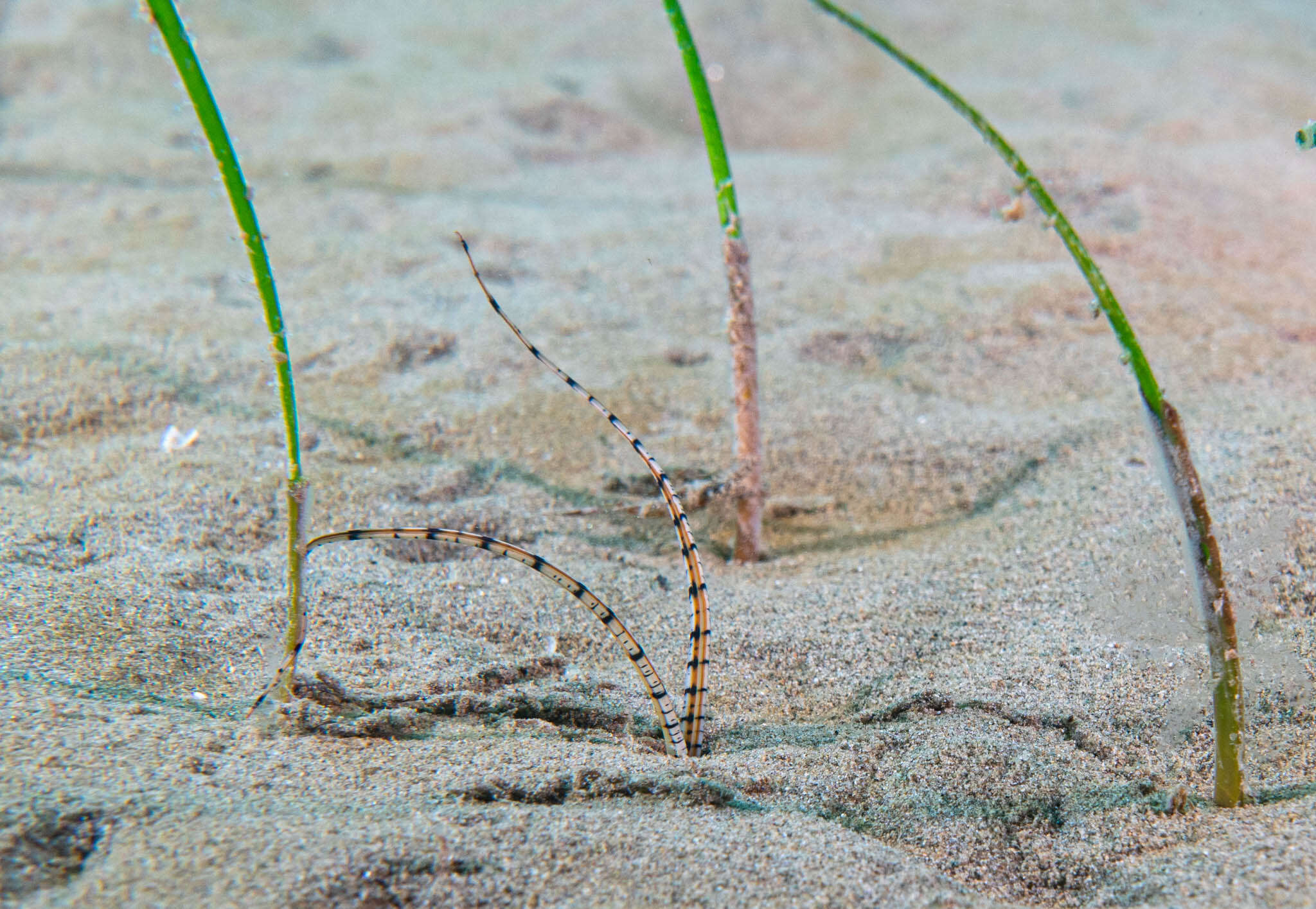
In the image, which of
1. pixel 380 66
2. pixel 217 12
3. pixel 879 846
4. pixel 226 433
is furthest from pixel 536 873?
pixel 217 12

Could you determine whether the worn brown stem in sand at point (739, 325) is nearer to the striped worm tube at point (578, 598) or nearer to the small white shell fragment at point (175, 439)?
the striped worm tube at point (578, 598)

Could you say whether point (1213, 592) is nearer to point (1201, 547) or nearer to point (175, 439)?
point (1201, 547)

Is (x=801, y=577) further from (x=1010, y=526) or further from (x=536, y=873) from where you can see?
(x=536, y=873)

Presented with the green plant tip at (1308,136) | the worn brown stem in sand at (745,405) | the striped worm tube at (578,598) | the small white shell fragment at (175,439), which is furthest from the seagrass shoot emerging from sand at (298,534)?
the small white shell fragment at (175,439)

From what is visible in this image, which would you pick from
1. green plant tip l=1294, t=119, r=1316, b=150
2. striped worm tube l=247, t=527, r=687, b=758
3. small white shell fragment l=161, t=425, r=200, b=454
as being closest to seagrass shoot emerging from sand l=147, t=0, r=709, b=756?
striped worm tube l=247, t=527, r=687, b=758

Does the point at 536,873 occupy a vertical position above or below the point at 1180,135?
below

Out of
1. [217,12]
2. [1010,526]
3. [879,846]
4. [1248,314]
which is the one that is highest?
[217,12]

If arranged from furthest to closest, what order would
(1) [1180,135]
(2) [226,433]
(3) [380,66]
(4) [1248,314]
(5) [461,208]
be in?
1. (3) [380,66]
2. (1) [1180,135]
3. (5) [461,208]
4. (4) [1248,314]
5. (2) [226,433]
